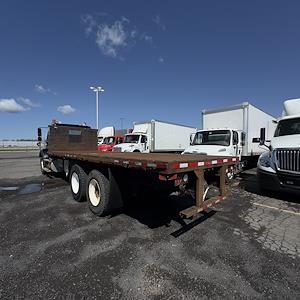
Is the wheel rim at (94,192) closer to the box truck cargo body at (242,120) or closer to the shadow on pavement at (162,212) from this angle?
the shadow on pavement at (162,212)

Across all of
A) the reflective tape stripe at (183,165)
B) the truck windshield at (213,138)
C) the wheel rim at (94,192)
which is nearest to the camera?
the reflective tape stripe at (183,165)

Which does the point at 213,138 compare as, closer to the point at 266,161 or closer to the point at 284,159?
the point at 266,161

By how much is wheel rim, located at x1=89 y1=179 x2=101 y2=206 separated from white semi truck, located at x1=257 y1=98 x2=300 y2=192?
512 centimetres

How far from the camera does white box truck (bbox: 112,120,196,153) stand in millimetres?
16008

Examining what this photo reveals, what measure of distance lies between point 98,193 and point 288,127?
6647 mm

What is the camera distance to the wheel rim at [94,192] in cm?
546

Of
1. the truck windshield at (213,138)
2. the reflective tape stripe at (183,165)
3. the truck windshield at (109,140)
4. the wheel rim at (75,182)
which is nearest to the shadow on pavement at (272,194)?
the truck windshield at (213,138)

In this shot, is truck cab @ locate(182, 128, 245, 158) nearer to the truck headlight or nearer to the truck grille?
the truck headlight

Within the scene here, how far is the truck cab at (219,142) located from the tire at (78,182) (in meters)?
4.76

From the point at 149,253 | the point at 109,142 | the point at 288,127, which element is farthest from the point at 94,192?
the point at 109,142

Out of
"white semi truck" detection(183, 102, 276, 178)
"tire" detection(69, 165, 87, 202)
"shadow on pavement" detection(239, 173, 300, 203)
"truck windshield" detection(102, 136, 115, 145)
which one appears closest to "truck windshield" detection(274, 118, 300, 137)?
"shadow on pavement" detection(239, 173, 300, 203)

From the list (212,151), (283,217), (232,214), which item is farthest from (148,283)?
(212,151)

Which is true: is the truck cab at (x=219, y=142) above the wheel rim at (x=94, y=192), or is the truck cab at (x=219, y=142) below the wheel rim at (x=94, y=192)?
above

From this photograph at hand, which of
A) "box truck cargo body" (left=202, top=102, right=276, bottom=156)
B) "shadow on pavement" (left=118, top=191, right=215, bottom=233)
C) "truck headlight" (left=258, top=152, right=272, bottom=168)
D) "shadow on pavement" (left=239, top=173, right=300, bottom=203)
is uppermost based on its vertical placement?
"box truck cargo body" (left=202, top=102, right=276, bottom=156)
